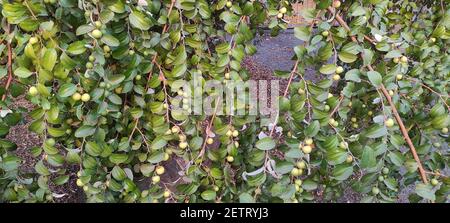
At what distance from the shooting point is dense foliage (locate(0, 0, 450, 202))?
3.28ft

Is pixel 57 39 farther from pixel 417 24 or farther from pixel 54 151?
pixel 417 24

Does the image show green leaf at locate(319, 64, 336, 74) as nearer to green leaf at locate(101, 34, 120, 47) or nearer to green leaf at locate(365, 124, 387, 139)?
green leaf at locate(365, 124, 387, 139)

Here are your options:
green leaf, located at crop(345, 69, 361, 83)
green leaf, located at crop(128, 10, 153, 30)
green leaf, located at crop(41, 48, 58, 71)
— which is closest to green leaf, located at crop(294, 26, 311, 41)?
green leaf, located at crop(345, 69, 361, 83)

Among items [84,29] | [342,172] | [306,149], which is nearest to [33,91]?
[84,29]

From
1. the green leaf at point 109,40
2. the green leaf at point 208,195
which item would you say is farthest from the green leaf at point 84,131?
the green leaf at point 208,195

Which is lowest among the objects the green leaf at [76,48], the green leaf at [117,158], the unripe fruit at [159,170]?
the unripe fruit at [159,170]

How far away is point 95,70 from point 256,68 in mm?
3902

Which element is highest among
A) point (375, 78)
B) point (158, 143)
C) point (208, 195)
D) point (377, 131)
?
point (375, 78)

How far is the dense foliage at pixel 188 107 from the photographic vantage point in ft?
3.28

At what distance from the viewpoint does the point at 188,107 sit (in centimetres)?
107

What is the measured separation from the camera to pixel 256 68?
4.78 meters

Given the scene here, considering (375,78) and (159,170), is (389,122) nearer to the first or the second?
(375,78)

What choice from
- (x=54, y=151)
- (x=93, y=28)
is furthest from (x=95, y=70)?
(x=54, y=151)

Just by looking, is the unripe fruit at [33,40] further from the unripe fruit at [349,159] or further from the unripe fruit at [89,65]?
the unripe fruit at [349,159]
